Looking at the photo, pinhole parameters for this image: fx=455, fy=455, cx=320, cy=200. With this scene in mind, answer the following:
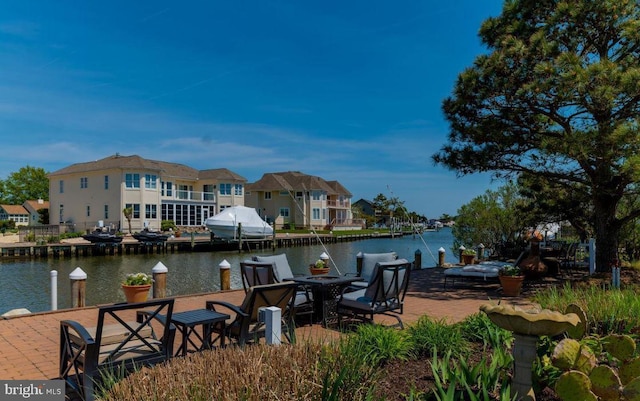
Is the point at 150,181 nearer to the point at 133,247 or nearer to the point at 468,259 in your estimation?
the point at 133,247

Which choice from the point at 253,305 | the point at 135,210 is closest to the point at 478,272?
the point at 253,305

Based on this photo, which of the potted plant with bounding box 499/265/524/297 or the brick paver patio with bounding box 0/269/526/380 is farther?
the potted plant with bounding box 499/265/524/297

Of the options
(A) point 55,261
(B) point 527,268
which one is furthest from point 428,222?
(B) point 527,268

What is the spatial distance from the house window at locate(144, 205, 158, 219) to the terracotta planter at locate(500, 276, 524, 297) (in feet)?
129

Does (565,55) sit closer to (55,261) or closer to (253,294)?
(253,294)

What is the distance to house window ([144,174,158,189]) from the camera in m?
43.7

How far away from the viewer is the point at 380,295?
269 inches

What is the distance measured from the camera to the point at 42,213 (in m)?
53.1

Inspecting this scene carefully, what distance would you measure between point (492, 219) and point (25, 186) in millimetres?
73232

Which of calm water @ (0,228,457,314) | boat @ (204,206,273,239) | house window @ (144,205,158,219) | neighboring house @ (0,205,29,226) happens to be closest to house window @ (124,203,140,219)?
house window @ (144,205,158,219)

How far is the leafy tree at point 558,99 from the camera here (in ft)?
31.1

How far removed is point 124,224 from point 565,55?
133 feet

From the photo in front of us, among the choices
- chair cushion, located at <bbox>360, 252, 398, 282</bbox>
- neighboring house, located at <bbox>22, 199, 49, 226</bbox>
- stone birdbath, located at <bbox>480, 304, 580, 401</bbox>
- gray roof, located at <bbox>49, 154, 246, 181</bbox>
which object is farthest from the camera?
neighboring house, located at <bbox>22, 199, 49, 226</bbox>

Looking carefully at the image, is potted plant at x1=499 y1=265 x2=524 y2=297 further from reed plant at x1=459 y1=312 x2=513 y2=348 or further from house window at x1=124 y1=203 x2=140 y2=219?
house window at x1=124 y1=203 x2=140 y2=219
